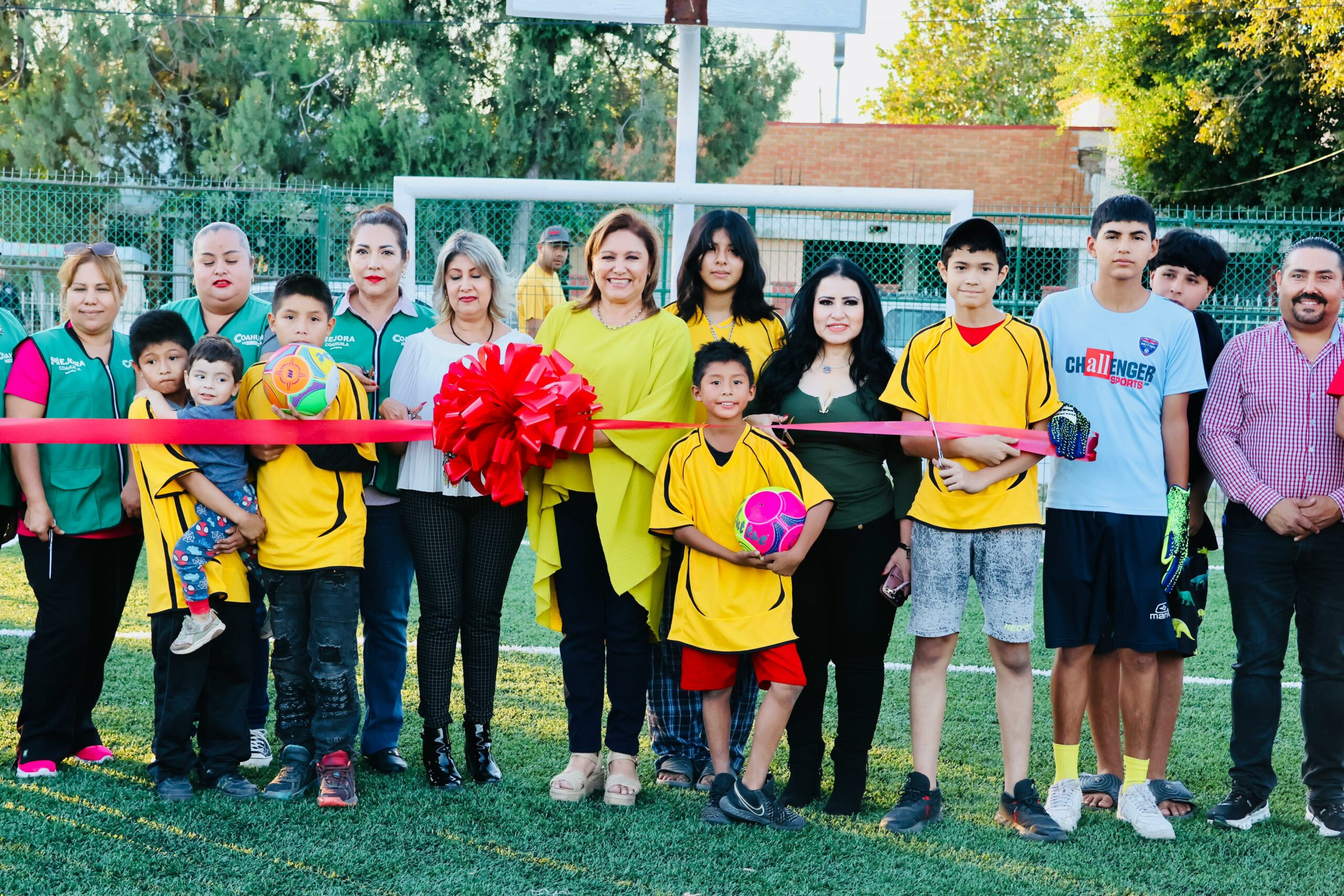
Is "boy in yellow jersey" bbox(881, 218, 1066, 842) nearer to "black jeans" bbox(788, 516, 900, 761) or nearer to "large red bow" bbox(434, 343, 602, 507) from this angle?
"black jeans" bbox(788, 516, 900, 761)

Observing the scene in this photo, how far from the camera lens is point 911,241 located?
10266mm

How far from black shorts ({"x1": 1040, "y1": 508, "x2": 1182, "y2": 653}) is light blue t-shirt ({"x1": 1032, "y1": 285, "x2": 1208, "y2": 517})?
5 cm

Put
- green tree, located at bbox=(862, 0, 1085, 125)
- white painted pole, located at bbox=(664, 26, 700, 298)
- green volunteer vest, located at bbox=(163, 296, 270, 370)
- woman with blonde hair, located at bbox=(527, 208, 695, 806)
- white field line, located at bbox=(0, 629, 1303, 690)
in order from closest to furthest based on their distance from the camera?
woman with blonde hair, located at bbox=(527, 208, 695, 806) → green volunteer vest, located at bbox=(163, 296, 270, 370) → white field line, located at bbox=(0, 629, 1303, 690) → white painted pole, located at bbox=(664, 26, 700, 298) → green tree, located at bbox=(862, 0, 1085, 125)

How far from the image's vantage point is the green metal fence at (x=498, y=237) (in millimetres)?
10109

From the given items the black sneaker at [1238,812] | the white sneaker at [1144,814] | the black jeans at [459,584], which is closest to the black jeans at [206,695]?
the black jeans at [459,584]

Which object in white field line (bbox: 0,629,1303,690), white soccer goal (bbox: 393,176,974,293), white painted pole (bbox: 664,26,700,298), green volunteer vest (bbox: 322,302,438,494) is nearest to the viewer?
green volunteer vest (bbox: 322,302,438,494)

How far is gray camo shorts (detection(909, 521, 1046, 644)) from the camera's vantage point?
3.77m

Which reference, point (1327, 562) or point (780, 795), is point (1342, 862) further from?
point (780, 795)

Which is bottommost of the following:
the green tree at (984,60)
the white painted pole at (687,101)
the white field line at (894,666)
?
the white field line at (894,666)

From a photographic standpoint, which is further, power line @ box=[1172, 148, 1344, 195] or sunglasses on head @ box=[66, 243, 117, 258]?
power line @ box=[1172, 148, 1344, 195]

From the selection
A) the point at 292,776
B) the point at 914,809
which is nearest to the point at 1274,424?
the point at 914,809

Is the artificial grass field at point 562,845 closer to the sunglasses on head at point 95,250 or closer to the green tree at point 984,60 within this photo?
the sunglasses on head at point 95,250

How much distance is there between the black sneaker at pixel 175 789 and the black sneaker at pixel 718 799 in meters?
1.66

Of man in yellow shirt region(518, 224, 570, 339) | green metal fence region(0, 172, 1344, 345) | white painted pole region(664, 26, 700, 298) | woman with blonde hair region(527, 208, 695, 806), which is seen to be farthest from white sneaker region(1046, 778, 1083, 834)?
green metal fence region(0, 172, 1344, 345)
